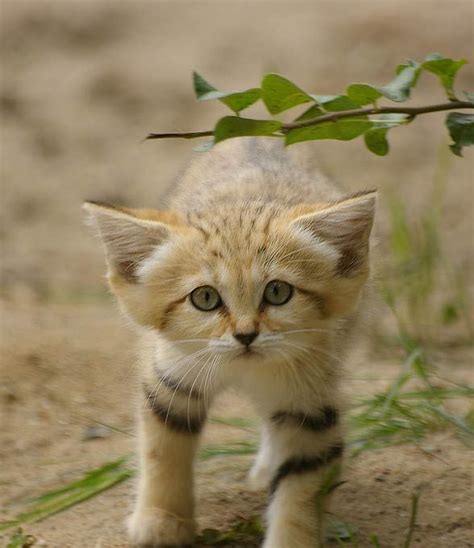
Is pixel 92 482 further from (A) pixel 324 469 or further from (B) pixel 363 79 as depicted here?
(B) pixel 363 79

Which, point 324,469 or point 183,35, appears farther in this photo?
point 183,35

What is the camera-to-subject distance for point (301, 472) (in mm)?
3457

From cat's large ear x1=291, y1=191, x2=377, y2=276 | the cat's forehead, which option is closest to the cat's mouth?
the cat's forehead

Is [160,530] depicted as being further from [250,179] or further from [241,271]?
[250,179]

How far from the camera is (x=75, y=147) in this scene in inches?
324

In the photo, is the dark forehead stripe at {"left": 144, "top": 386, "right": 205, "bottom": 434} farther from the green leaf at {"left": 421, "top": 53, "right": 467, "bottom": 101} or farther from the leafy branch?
the green leaf at {"left": 421, "top": 53, "right": 467, "bottom": 101}

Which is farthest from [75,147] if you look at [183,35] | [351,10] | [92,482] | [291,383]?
[291,383]

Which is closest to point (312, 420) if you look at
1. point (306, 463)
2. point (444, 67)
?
point (306, 463)

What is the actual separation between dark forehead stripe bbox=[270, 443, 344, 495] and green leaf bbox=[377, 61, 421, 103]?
120cm

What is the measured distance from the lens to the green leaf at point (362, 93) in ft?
9.60

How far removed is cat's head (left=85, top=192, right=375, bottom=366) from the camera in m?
3.09

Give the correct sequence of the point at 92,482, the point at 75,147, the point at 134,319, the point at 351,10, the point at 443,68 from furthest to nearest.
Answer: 1. the point at 351,10
2. the point at 75,147
3. the point at 92,482
4. the point at 134,319
5. the point at 443,68

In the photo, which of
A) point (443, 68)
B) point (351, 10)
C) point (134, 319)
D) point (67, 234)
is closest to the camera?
point (443, 68)

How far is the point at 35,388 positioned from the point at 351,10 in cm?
546
